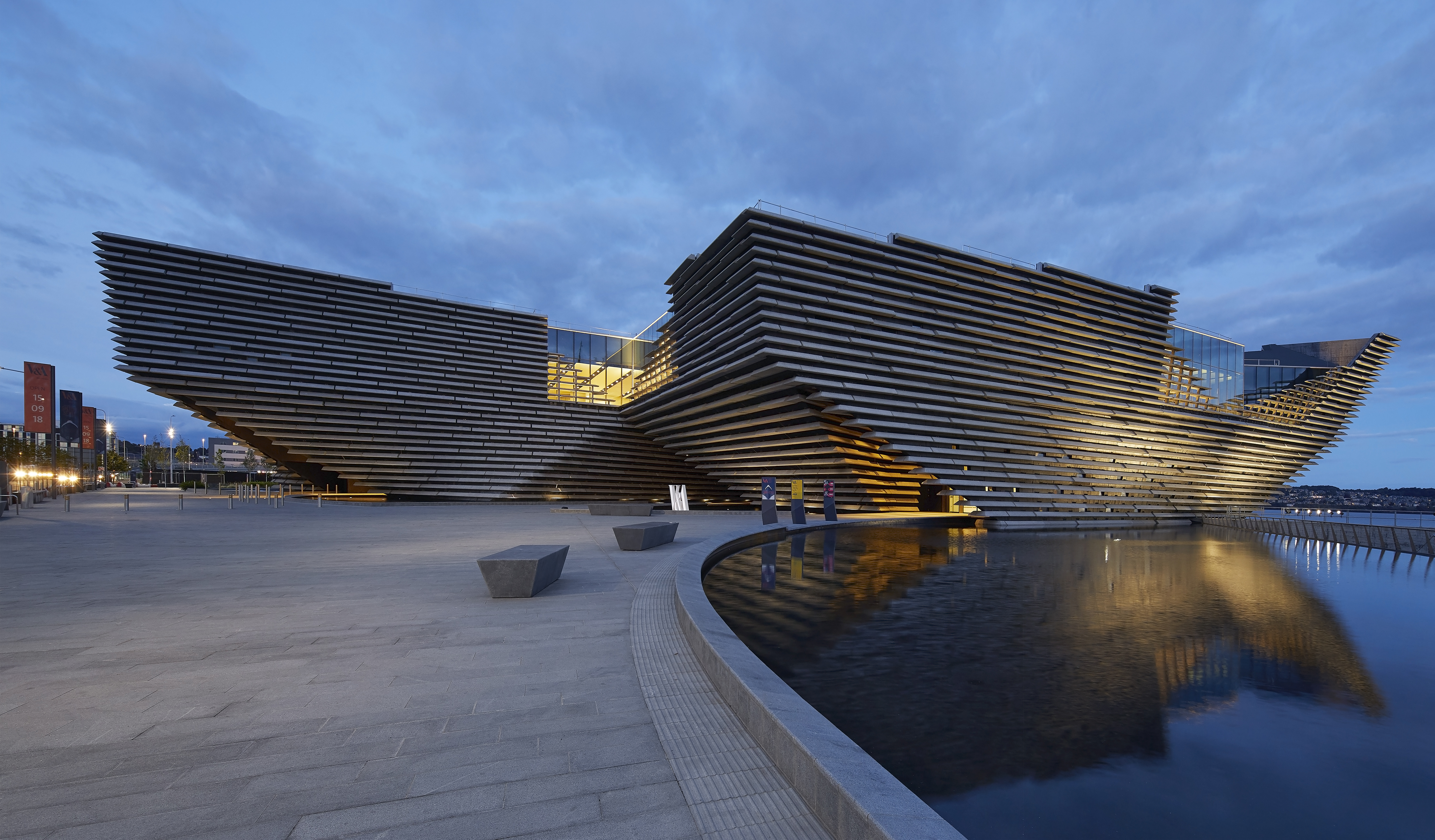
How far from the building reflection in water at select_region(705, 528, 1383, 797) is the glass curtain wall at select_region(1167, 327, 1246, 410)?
27912 millimetres

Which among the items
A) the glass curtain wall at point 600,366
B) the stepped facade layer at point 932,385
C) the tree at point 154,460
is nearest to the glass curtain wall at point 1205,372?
the stepped facade layer at point 932,385

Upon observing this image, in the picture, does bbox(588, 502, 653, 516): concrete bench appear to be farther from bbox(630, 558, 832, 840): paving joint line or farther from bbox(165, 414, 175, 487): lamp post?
bbox(165, 414, 175, 487): lamp post

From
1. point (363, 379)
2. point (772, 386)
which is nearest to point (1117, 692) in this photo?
point (772, 386)

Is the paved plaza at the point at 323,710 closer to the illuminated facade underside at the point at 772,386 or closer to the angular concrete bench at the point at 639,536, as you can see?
the angular concrete bench at the point at 639,536

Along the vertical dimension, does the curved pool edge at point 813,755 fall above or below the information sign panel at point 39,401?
below

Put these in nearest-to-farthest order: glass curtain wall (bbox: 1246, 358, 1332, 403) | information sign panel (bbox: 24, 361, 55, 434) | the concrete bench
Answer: the concrete bench
information sign panel (bbox: 24, 361, 55, 434)
glass curtain wall (bbox: 1246, 358, 1332, 403)

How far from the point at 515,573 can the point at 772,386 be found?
19006 mm

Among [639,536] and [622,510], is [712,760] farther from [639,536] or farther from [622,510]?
[622,510]

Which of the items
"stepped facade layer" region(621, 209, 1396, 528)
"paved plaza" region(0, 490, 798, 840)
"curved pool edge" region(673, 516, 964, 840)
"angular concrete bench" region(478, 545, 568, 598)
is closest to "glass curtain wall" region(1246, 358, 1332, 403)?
"stepped facade layer" region(621, 209, 1396, 528)

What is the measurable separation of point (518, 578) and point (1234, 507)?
153 ft

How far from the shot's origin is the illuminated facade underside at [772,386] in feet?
86.5

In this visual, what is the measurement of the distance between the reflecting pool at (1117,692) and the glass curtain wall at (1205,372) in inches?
1095

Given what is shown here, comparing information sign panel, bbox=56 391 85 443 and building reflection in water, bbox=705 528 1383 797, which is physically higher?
information sign panel, bbox=56 391 85 443

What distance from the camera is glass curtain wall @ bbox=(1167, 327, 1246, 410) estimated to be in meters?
36.7
